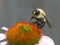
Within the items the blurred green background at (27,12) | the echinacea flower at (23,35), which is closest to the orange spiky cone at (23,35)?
the echinacea flower at (23,35)

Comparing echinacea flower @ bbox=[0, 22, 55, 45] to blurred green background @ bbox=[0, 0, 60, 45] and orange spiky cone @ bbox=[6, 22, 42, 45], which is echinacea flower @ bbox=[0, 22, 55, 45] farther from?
blurred green background @ bbox=[0, 0, 60, 45]

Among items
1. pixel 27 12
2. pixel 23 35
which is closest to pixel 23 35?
pixel 23 35

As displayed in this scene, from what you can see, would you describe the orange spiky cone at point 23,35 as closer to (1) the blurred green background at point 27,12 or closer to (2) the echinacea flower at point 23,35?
(2) the echinacea flower at point 23,35

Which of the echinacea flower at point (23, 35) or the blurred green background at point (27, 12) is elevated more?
the blurred green background at point (27, 12)

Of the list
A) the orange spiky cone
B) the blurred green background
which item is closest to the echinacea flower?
the orange spiky cone

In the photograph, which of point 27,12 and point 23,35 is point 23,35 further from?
point 27,12
